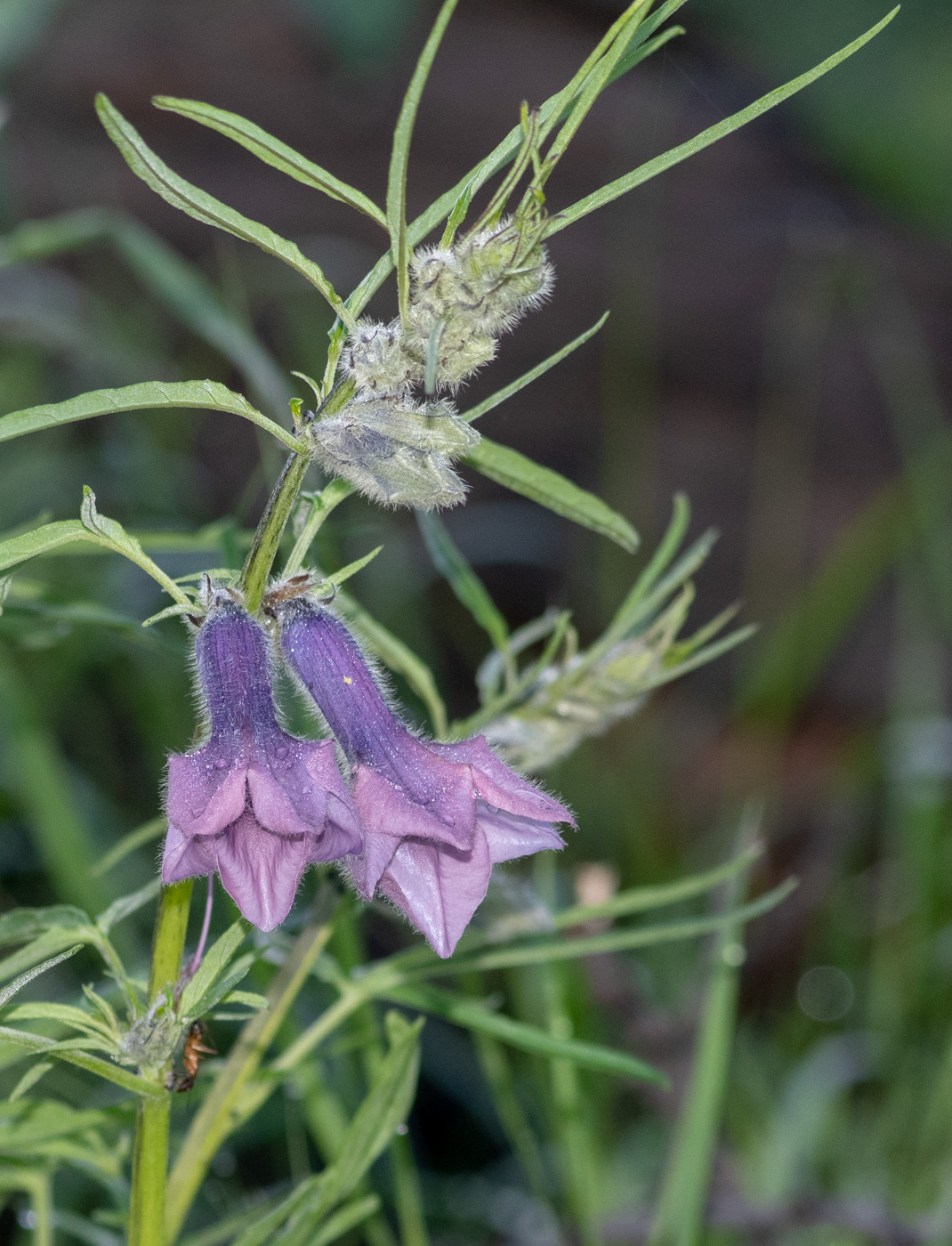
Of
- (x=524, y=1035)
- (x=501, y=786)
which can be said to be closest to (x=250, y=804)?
(x=501, y=786)

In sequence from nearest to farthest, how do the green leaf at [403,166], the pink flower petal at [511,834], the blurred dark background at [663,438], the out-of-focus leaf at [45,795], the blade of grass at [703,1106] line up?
the green leaf at [403,166]
the pink flower petal at [511,834]
the blade of grass at [703,1106]
the out-of-focus leaf at [45,795]
the blurred dark background at [663,438]

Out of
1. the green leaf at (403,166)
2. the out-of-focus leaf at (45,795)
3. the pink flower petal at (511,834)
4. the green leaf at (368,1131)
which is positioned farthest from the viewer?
the out-of-focus leaf at (45,795)

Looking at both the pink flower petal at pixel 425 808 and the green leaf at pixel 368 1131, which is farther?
the green leaf at pixel 368 1131

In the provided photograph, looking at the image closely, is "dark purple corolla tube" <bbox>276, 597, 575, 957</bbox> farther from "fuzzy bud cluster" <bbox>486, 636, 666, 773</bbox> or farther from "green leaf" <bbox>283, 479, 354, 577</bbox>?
"fuzzy bud cluster" <bbox>486, 636, 666, 773</bbox>

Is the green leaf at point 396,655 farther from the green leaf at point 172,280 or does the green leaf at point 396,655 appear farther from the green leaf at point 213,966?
the green leaf at point 172,280

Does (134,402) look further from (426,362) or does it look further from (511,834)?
(511,834)

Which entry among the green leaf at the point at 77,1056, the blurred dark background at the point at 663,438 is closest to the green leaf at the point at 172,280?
the blurred dark background at the point at 663,438
